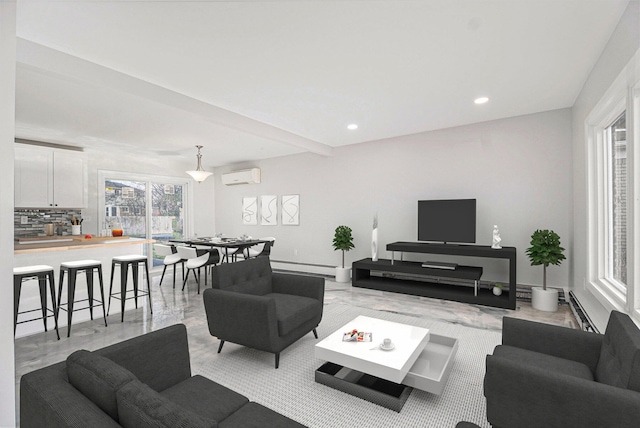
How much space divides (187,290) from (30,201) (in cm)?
294

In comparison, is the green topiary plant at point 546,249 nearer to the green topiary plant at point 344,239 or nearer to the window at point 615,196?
the window at point 615,196

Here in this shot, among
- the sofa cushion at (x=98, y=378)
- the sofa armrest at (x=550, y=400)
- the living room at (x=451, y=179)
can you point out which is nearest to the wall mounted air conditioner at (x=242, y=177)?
the living room at (x=451, y=179)

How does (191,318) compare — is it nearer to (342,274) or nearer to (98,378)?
(342,274)

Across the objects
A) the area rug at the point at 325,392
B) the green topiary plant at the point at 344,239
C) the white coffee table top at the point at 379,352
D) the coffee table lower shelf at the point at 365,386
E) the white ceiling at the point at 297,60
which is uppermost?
the white ceiling at the point at 297,60

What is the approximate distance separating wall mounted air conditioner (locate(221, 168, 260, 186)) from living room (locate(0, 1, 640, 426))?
212 mm

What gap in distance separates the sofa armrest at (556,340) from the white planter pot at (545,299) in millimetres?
2416

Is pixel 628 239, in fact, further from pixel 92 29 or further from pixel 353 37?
pixel 92 29

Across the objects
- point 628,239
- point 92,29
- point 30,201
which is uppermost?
point 92,29

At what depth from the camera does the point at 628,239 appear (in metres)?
2.37

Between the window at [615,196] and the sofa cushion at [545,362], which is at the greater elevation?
the window at [615,196]

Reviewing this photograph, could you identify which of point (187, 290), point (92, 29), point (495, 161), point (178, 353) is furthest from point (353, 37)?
point (187, 290)

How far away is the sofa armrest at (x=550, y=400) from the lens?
1.29m

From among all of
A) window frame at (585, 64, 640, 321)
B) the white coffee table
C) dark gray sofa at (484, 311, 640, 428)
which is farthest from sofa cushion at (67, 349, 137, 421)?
window frame at (585, 64, 640, 321)

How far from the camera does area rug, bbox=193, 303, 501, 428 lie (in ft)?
6.70
